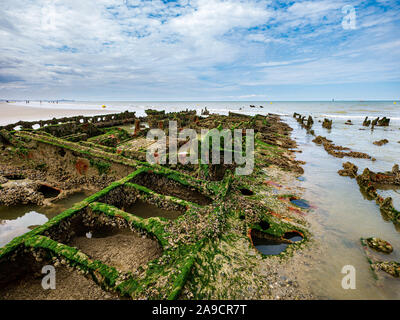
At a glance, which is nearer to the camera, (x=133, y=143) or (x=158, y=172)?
A: (x=158, y=172)

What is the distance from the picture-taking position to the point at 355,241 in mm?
8508

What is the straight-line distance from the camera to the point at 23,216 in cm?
945

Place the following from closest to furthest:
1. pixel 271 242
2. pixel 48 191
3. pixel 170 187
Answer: pixel 271 242
pixel 170 187
pixel 48 191

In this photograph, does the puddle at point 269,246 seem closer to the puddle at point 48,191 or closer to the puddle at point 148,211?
the puddle at point 148,211

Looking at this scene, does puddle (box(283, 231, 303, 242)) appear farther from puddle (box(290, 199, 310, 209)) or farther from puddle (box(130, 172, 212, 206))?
puddle (box(130, 172, 212, 206))

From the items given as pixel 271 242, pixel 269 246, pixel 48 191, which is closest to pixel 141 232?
pixel 269 246

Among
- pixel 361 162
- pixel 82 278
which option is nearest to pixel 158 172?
pixel 82 278

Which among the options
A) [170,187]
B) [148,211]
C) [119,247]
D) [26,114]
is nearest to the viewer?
[119,247]

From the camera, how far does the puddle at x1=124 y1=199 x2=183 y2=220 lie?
9.12 meters

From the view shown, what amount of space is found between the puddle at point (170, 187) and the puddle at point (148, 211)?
55.5 inches

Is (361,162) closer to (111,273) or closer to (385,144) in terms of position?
(385,144)

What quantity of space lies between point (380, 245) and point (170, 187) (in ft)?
33.6

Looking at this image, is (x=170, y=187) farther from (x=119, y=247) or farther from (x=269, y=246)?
(x=269, y=246)
